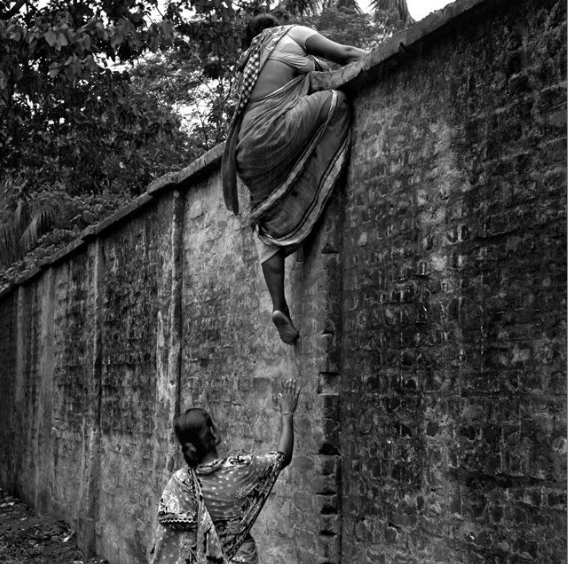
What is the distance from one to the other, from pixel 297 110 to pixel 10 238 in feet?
58.9

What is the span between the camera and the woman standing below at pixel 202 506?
170 inches

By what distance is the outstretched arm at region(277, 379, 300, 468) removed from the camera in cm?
473

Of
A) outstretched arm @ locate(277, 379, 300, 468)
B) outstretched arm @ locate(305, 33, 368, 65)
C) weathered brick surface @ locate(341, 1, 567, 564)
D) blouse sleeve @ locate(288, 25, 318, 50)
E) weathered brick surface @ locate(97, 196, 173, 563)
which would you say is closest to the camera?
weathered brick surface @ locate(341, 1, 567, 564)

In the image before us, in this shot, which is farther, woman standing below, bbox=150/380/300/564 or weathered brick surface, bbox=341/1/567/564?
woman standing below, bbox=150/380/300/564

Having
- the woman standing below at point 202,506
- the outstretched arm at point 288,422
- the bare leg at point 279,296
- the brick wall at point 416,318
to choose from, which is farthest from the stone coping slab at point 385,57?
the woman standing below at point 202,506

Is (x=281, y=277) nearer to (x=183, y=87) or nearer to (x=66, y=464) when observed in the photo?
(x=66, y=464)

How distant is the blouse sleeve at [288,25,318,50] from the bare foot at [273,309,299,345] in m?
1.71

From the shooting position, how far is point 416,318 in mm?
5090

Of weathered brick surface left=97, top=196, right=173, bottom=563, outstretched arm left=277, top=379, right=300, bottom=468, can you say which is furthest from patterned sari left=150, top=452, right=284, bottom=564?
weathered brick surface left=97, top=196, right=173, bottom=563

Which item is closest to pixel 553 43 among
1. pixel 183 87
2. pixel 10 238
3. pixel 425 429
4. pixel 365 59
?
pixel 365 59

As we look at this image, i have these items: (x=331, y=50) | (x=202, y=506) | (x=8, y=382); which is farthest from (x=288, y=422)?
(x=8, y=382)

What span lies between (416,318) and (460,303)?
0.41 metres

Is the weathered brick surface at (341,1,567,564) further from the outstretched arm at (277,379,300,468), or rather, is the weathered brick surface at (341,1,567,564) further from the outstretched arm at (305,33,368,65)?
the outstretched arm at (277,379,300,468)

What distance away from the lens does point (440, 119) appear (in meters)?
4.98
